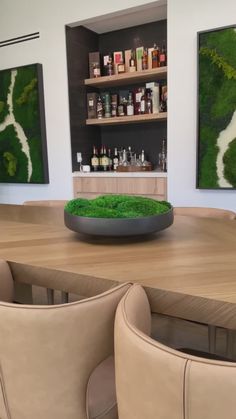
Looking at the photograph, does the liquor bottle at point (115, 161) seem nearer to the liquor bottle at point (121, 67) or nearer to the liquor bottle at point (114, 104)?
the liquor bottle at point (114, 104)

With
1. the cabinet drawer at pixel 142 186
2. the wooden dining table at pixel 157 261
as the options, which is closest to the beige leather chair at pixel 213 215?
the wooden dining table at pixel 157 261

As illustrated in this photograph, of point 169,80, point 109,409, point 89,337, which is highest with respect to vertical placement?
point 169,80

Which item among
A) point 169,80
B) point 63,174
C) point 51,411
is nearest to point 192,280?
point 51,411

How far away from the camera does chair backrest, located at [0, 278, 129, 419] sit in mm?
653

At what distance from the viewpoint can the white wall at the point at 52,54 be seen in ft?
11.8

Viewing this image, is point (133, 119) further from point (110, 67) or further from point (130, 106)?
point (110, 67)

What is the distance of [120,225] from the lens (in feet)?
3.57

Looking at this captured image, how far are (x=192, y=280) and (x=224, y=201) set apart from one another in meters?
2.46

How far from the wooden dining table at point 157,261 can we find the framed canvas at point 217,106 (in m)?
1.63

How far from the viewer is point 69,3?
354cm

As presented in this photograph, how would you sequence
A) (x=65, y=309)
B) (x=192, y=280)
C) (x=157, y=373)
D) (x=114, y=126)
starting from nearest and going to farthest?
(x=157, y=373), (x=65, y=309), (x=192, y=280), (x=114, y=126)

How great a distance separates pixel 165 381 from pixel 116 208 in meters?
0.73

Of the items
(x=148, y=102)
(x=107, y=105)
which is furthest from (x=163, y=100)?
(x=107, y=105)

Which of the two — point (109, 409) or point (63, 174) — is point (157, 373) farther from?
point (63, 174)
